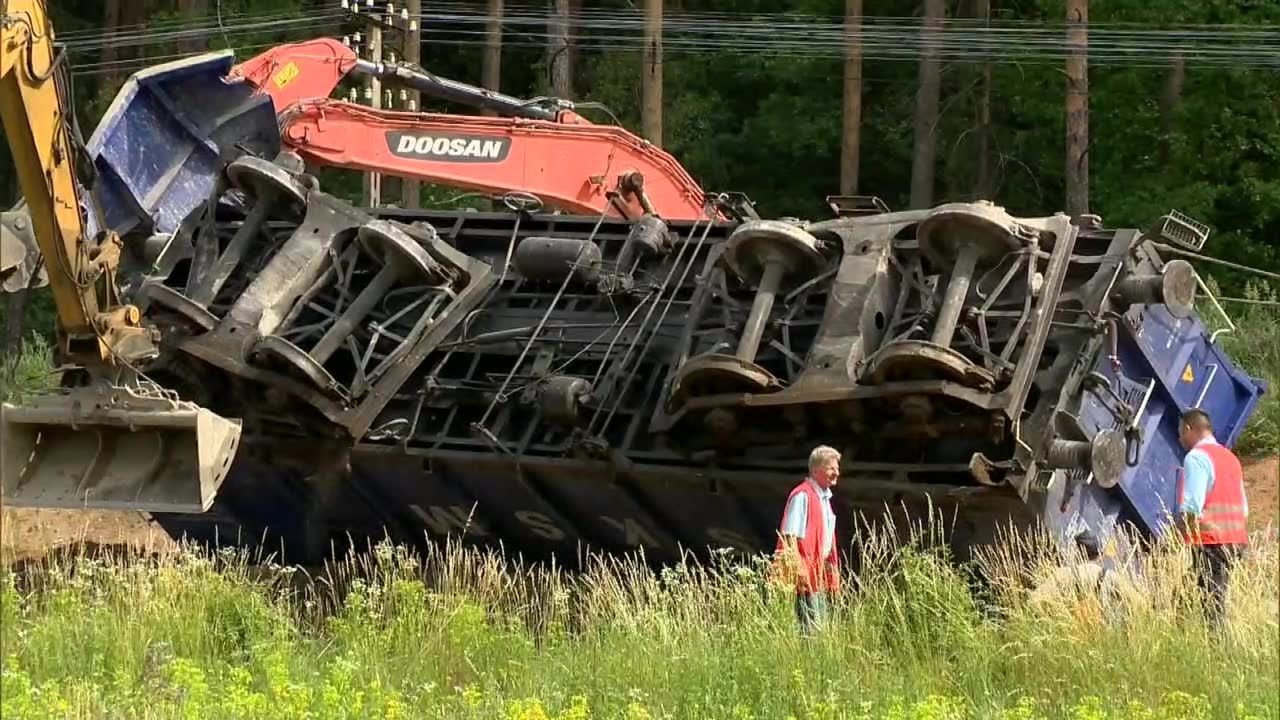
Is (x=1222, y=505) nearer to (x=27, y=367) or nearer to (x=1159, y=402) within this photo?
(x=1159, y=402)

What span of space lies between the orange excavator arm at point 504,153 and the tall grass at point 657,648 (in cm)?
478

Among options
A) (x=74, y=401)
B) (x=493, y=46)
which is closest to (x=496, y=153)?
(x=74, y=401)

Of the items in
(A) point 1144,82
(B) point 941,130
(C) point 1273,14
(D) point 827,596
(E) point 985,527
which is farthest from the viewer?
(B) point 941,130

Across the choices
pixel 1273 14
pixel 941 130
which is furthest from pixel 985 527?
pixel 941 130

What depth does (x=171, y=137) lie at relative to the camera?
12.7 meters

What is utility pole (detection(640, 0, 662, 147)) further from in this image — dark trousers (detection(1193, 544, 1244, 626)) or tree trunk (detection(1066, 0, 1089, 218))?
dark trousers (detection(1193, 544, 1244, 626))

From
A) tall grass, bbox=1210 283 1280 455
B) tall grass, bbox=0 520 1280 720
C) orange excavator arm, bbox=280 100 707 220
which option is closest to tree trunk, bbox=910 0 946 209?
tall grass, bbox=1210 283 1280 455

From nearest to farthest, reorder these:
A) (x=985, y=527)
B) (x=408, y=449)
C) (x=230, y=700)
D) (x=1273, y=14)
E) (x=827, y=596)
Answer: (x=230, y=700) → (x=827, y=596) → (x=985, y=527) → (x=408, y=449) → (x=1273, y=14)

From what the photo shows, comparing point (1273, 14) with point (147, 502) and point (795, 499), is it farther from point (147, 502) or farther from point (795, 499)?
point (147, 502)

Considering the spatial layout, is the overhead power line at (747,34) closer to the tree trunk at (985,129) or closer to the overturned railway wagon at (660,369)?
the tree trunk at (985,129)

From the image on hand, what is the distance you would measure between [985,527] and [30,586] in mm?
4743

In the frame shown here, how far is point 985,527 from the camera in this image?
845 centimetres

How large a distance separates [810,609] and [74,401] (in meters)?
3.55

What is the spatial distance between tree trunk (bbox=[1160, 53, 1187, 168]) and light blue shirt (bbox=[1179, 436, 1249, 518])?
16590 millimetres
